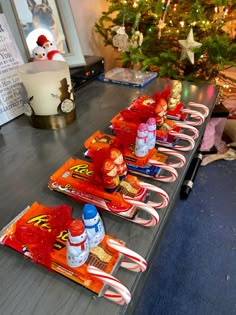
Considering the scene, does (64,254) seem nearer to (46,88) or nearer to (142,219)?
(142,219)

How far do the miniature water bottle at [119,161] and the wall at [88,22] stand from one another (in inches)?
40.3

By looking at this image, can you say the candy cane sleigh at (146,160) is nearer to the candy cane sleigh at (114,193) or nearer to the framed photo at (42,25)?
the candy cane sleigh at (114,193)

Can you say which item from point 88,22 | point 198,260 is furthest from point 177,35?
point 198,260

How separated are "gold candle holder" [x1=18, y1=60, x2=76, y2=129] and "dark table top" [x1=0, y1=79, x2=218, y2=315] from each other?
30 millimetres

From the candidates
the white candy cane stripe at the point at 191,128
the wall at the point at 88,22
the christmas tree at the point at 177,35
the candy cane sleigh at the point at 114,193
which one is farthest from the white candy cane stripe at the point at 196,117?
the wall at the point at 88,22

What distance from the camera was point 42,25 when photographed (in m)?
0.83

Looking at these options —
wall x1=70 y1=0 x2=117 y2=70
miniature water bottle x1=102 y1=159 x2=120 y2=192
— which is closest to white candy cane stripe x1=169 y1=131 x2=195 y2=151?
miniature water bottle x1=102 y1=159 x2=120 y2=192

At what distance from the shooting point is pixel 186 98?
2.79 feet

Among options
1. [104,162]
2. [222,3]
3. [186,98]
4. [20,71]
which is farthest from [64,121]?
[222,3]

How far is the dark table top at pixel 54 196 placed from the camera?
1.03ft

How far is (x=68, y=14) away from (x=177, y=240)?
953 mm

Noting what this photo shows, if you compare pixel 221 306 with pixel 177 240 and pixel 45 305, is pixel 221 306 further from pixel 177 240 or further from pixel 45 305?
pixel 45 305

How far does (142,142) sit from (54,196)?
20 centimetres

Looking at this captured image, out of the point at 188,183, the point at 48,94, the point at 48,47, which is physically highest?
the point at 48,47
